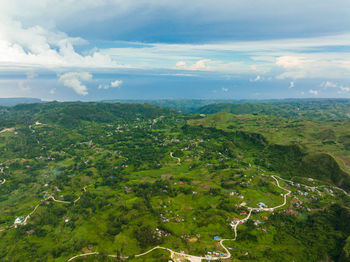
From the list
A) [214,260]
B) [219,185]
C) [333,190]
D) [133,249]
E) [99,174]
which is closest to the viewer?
[214,260]

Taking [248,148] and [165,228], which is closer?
[165,228]

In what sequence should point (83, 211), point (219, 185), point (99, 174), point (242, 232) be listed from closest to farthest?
1. point (242, 232)
2. point (83, 211)
3. point (219, 185)
4. point (99, 174)

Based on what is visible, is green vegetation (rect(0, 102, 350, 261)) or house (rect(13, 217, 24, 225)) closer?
green vegetation (rect(0, 102, 350, 261))

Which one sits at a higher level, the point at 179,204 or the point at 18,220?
the point at 179,204

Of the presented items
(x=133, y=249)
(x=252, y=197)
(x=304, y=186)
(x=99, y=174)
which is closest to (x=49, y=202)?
(x=99, y=174)

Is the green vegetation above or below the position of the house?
above

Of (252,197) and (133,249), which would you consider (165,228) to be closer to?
(133,249)

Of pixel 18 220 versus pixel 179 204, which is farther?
pixel 179 204

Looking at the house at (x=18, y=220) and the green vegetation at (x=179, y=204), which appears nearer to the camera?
the green vegetation at (x=179, y=204)

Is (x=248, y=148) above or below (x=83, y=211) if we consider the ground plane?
above

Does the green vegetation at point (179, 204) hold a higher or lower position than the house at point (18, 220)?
higher

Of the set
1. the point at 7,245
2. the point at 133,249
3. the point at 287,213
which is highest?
the point at 287,213
